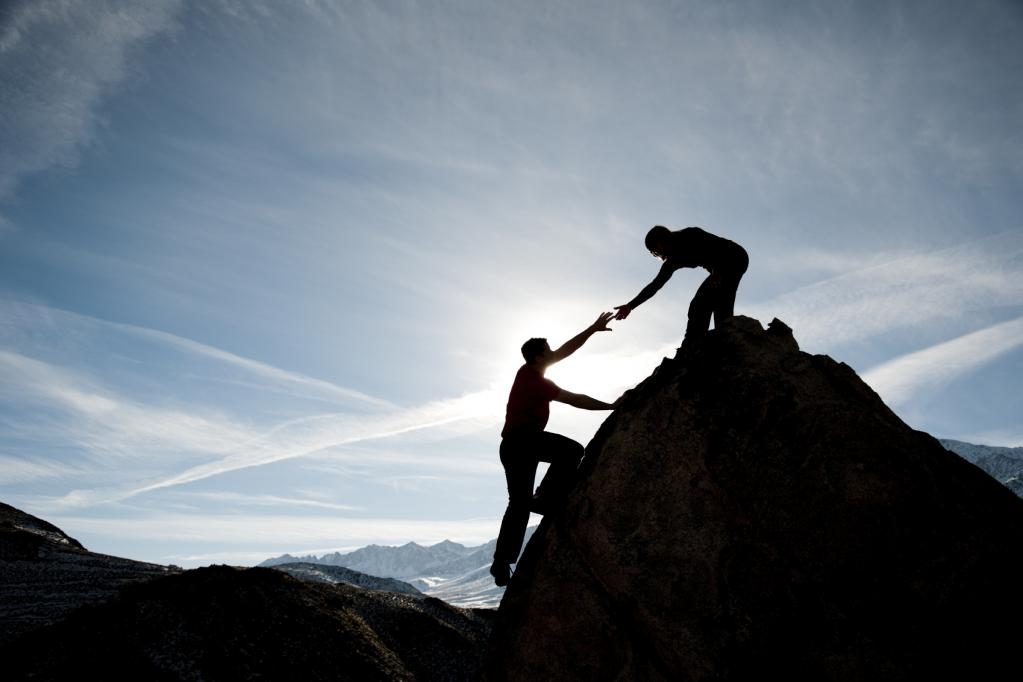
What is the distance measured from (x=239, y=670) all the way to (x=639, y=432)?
20.1 metres

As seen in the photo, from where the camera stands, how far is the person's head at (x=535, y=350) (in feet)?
30.8

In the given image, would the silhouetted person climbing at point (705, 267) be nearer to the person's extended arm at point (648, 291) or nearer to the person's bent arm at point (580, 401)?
the person's extended arm at point (648, 291)

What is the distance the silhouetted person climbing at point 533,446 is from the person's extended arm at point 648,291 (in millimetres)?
255

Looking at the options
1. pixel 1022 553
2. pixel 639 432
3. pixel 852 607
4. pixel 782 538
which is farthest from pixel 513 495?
pixel 1022 553

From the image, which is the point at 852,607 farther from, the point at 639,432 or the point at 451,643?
the point at 451,643

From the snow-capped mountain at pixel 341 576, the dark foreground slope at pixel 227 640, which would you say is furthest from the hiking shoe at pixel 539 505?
the snow-capped mountain at pixel 341 576

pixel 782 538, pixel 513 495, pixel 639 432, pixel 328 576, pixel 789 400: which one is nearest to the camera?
pixel 782 538

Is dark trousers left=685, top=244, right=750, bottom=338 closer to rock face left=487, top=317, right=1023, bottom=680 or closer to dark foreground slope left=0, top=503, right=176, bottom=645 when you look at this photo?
rock face left=487, top=317, right=1023, bottom=680

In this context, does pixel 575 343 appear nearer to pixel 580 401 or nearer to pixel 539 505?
pixel 580 401

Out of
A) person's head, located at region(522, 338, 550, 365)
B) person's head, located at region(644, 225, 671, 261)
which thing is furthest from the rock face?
person's head, located at region(644, 225, 671, 261)

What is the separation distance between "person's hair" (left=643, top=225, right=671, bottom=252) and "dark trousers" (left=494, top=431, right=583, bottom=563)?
383 cm

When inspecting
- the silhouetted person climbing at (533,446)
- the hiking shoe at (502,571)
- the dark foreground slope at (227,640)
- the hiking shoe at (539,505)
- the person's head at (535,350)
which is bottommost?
the dark foreground slope at (227,640)

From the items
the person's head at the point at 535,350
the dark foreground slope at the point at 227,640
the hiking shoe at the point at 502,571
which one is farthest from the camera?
the dark foreground slope at the point at 227,640

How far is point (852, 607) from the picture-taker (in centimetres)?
614
